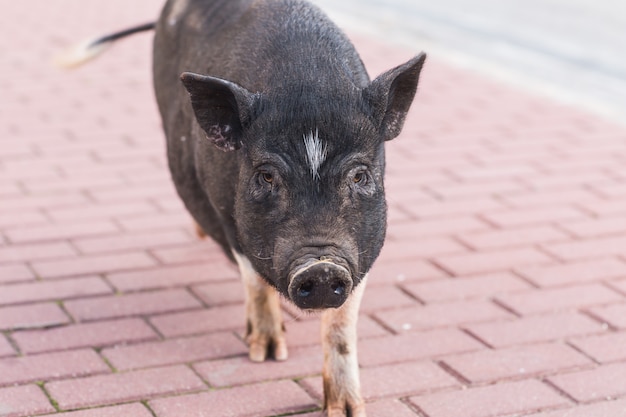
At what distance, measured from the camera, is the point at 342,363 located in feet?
12.0

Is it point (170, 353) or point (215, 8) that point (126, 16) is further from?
point (170, 353)

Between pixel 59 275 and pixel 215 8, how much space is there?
1303 millimetres

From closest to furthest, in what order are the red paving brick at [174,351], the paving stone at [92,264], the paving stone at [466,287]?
the red paving brick at [174,351] → the paving stone at [466,287] → the paving stone at [92,264]

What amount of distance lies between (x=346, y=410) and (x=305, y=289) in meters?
0.67

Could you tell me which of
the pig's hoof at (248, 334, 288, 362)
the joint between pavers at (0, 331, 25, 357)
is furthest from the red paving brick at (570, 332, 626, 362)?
the joint between pavers at (0, 331, 25, 357)

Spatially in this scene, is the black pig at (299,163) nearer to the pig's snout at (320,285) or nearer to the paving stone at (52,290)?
the pig's snout at (320,285)

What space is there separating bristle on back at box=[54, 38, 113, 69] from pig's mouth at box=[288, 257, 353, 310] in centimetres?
314

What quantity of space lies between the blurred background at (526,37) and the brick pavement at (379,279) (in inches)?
25.4

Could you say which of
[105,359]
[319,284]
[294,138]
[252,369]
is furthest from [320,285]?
[105,359]

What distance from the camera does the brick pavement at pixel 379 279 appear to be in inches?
150

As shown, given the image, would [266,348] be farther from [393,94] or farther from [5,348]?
[393,94]

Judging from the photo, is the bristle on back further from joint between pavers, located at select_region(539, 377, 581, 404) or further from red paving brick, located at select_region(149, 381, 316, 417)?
joint between pavers, located at select_region(539, 377, 581, 404)

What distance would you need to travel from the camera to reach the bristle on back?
591cm

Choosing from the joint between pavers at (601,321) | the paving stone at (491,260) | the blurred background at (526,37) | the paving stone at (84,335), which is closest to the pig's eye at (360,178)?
the paving stone at (84,335)
